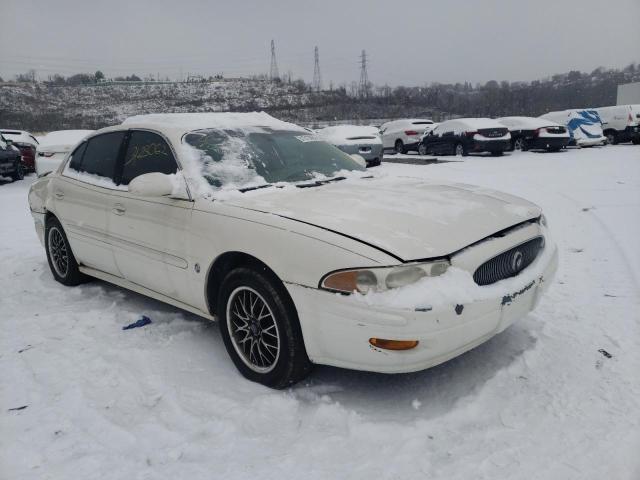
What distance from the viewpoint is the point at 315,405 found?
2662 mm

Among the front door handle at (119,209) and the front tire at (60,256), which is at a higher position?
the front door handle at (119,209)

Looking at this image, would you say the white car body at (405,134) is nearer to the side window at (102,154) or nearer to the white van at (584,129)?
the white van at (584,129)

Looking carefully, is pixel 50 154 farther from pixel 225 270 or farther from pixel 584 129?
pixel 584 129

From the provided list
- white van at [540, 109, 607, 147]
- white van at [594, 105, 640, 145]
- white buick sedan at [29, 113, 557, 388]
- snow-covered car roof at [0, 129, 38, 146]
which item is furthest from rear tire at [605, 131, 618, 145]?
snow-covered car roof at [0, 129, 38, 146]

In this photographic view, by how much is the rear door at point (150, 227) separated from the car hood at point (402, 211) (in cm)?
50

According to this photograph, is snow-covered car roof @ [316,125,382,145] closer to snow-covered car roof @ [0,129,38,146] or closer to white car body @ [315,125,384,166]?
white car body @ [315,125,384,166]

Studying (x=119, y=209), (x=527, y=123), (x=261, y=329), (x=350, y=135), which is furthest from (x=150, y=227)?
(x=527, y=123)

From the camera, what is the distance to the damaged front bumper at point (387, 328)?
2307 millimetres

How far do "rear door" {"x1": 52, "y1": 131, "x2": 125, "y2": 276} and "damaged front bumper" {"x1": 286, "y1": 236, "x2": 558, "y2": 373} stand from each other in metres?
2.16

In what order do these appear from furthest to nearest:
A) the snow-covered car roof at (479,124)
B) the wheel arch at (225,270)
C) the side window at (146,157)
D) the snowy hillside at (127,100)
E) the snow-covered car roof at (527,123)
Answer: the snowy hillside at (127,100) → the snow-covered car roof at (527,123) → the snow-covered car roof at (479,124) → the side window at (146,157) → the wheel arch at (225,270)

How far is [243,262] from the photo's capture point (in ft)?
9.66

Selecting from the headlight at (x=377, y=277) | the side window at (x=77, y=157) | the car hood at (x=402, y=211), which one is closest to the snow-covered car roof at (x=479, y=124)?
the car hood at (x=402, y=211)

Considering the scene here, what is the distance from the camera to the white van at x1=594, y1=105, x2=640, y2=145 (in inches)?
763

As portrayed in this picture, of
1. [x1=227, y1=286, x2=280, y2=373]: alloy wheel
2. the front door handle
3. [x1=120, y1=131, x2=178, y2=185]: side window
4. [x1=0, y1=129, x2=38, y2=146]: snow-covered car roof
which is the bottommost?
[x1=227, y1=286, x2=280, y2=373]: alloy wheel
